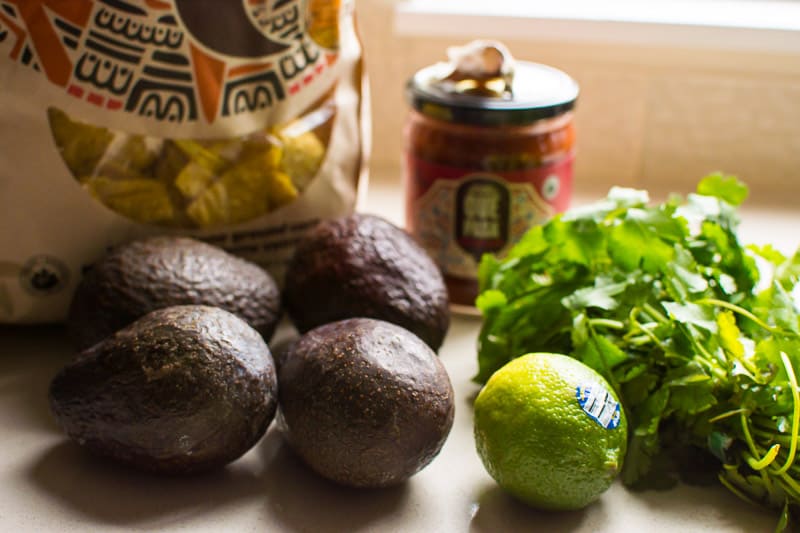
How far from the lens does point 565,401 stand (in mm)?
738

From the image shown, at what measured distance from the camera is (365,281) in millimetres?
933

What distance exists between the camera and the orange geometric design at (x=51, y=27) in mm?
912

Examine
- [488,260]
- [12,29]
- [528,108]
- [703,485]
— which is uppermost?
[12,29]

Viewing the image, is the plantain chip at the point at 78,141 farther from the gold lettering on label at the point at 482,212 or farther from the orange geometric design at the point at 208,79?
the gold lettering on label at the point at 482,212

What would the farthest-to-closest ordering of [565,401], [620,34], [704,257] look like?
[620,34], [704,257], [565,401]

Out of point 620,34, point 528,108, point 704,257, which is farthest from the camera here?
point 620,34

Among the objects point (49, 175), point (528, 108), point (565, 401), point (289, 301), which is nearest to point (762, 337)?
point (565, 401)

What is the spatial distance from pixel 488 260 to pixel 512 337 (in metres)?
0.09

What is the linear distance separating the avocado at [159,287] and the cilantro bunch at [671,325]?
8.9 inches

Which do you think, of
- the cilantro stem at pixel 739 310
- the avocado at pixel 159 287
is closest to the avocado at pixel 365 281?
the avocado at pixel 159 287

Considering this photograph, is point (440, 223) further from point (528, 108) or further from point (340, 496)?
point (340, 496)

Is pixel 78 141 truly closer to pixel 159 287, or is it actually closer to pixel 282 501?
pixel 159 287

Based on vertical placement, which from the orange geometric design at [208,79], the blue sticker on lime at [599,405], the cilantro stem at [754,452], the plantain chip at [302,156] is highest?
the orange geometric design at [208,79]

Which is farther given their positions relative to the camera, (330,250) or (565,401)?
(330,250)
